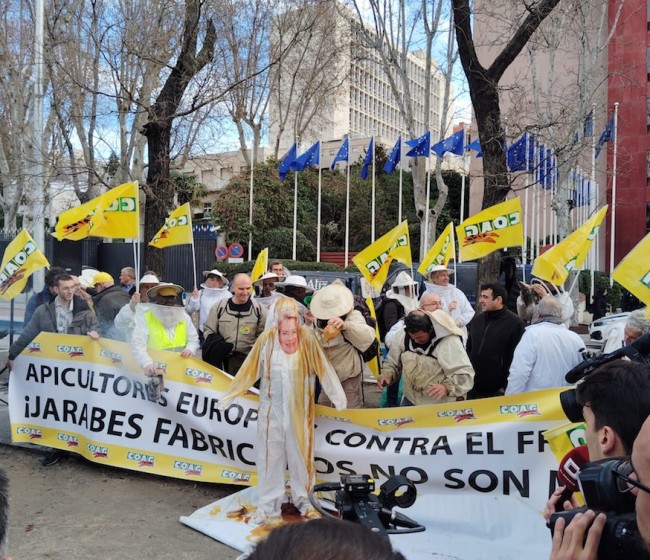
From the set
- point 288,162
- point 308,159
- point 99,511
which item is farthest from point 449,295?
point 288,162

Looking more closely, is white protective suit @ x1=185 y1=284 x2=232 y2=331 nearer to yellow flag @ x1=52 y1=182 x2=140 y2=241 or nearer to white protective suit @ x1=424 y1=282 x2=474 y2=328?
yellow flag @ x1=52 y1=182 x2=140 y2=241

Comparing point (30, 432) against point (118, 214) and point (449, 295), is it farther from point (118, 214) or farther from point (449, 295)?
point (449, 295)

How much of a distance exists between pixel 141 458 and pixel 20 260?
297 centimetres

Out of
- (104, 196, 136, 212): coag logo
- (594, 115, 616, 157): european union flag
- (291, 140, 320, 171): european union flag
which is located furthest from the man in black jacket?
(291, 140, 320, 171): european union flag

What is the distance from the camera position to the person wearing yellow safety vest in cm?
591

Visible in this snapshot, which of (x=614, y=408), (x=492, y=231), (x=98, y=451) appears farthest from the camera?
(x=492, y=231)

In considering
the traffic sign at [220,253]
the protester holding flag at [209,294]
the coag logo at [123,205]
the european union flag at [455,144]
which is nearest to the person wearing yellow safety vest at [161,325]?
the coag logo at [123,205]

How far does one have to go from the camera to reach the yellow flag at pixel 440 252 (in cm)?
927

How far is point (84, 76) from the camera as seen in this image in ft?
52.2

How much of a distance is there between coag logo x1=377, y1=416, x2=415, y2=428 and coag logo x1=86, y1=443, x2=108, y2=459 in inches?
103

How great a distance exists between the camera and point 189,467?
579 centimetres

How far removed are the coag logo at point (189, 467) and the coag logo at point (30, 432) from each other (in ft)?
5.19

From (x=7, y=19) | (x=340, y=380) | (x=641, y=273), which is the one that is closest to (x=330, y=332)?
(x=340, y=380)

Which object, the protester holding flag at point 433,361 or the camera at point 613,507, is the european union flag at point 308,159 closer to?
the protester holding flag at point 433,361
